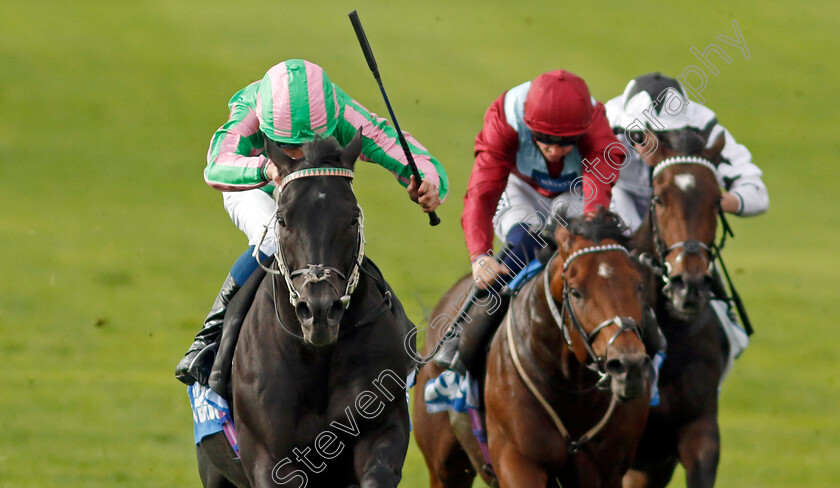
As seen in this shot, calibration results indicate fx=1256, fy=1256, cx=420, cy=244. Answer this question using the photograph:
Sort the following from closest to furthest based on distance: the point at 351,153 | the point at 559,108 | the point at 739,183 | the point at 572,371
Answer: the point at 351,153, the point at 572,371, the point at 559,108, the point at 739,183

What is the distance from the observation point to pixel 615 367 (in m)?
4.65

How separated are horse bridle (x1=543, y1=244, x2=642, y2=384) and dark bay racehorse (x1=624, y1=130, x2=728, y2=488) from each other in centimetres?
55

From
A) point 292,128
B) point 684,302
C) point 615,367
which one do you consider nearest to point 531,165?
point 684,302

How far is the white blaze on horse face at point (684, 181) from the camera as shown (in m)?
5.50

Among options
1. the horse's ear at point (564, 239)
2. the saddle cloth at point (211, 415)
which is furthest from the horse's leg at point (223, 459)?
the horse's ear at point (564, 239)

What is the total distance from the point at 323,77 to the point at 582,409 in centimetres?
175

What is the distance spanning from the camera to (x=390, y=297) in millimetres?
5184

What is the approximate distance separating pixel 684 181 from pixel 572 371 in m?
1.01

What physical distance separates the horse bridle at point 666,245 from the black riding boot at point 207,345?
1.81m

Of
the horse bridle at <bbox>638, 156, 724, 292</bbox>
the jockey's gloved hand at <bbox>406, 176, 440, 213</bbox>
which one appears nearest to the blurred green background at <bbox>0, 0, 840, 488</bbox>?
the horse bridle at <bbox>638, 156, 724, 292</bbox>

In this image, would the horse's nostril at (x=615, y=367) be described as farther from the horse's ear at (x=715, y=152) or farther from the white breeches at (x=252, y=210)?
the white breeches at (x=252, y=210)

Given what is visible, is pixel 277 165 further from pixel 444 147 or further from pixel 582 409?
pixel 444 147

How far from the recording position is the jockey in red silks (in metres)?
5.64

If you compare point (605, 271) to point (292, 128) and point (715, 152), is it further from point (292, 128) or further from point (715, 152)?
point (292, 128)
